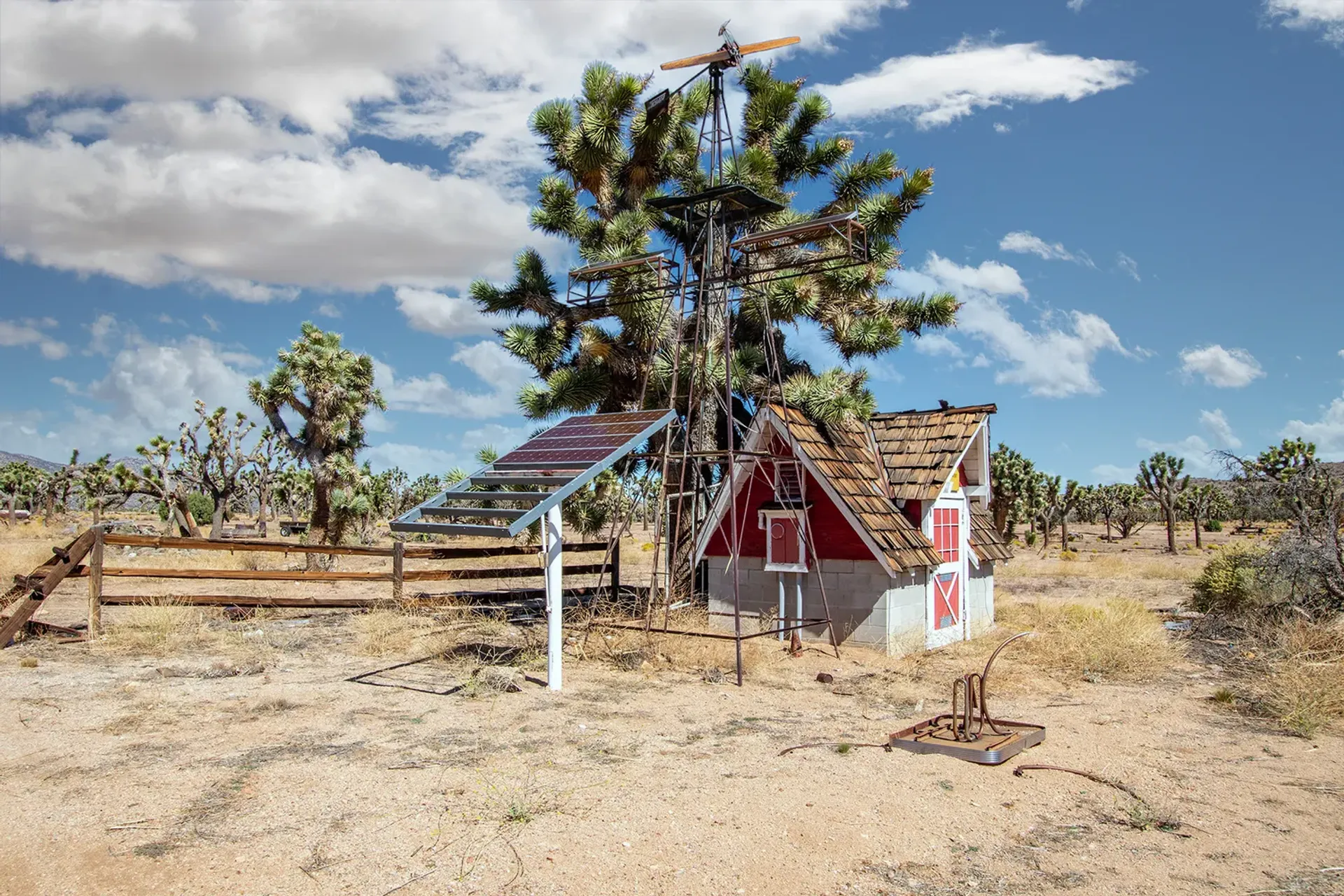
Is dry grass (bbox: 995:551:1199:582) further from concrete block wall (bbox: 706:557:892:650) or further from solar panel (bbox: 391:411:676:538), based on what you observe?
solar panel (bbox: 391:411:676:538)

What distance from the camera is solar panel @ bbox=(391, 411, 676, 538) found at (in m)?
9.45

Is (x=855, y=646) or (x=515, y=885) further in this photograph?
(x=855, y=646)

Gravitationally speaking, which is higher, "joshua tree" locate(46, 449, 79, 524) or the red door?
"joshua tree" locate(46, 449, 79, 524)

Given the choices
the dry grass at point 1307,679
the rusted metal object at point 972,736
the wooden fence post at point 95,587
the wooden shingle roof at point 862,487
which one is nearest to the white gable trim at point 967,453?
→ the wooden shingle roof at point 862,487

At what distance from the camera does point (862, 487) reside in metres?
14.5

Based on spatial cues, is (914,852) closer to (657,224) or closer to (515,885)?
(515,885)

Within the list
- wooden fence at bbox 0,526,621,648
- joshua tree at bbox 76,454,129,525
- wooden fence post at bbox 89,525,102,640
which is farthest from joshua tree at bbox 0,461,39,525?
wooden fence post at bbox 89,525,102,640

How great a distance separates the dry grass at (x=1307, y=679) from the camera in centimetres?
955

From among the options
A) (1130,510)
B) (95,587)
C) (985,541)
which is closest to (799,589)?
(985,541)

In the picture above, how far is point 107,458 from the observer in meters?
42.8

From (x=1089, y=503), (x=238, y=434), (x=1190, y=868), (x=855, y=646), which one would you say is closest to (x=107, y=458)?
(x=238, y=434)

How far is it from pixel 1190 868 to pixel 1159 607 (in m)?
16.4

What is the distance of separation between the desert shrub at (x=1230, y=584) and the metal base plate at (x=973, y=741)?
29.0 ft

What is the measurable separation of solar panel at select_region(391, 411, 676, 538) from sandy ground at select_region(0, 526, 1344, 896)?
76.5 inches
